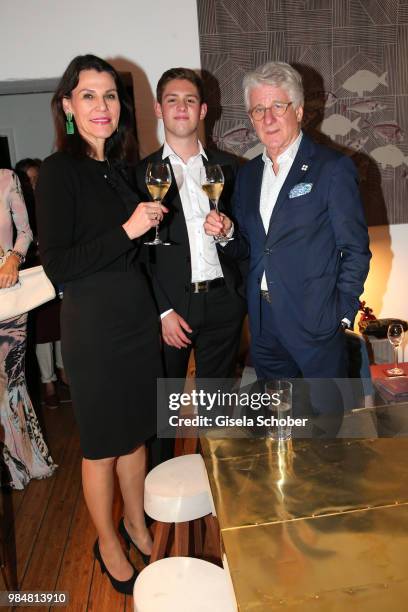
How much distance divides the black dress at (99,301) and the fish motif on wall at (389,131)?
88.8 inches

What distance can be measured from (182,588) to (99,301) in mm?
947

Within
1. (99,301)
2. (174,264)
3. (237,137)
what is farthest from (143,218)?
(237,137)

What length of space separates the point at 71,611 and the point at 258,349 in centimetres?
124

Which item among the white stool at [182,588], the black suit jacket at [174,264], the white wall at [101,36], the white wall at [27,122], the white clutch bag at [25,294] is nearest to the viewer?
the white stool at [182,588]

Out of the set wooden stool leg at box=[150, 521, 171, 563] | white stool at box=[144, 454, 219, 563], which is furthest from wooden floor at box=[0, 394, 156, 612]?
white stool at box=[144, 454, 219, 563]

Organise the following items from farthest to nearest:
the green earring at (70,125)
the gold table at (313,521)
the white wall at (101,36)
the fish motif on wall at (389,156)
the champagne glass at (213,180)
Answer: the fish motif on wall at (389,156), the white wall at (101,36), the champagne glass at (213,180), the green earring at (70,125), the gold table at (313,521)

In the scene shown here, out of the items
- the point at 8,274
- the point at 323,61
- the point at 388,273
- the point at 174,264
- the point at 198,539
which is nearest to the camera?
the point at 198,539

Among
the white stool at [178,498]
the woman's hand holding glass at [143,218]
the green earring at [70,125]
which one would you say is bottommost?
the white stool at [178,498]

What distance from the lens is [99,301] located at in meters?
1.95

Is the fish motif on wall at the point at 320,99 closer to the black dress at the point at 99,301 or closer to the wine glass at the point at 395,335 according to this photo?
the wine glass at the point at 395,335

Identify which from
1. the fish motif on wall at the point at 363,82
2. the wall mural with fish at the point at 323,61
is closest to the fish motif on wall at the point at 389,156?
the wall mural with fish at the point at 323,61

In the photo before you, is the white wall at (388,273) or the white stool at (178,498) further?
the white wall at (388,273)

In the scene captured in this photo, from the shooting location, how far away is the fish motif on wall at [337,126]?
11.9ft

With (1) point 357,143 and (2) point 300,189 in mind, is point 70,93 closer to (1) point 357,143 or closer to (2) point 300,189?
(2) point 300,189
